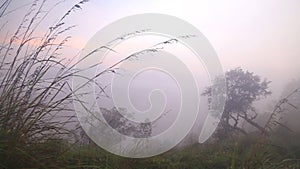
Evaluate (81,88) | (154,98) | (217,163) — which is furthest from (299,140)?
(81,88)

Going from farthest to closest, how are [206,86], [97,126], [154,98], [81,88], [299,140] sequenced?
[299,140] → [206,86] → [154,98] → [97,126] → [81,88]

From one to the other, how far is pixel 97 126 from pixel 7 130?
1408 mm

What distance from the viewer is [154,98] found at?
400cm

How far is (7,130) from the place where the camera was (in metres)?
1.89

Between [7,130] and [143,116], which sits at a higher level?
[143,116]

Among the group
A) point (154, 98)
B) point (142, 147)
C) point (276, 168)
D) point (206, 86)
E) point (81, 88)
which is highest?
point (206, 86)

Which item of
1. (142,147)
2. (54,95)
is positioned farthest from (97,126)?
(54,95)

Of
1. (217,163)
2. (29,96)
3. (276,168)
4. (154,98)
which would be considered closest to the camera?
(29,96)

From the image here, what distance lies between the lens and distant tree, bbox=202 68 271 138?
7.37 meters

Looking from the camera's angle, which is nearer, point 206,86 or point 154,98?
point 154,98

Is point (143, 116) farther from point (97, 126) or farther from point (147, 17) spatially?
point (147, 17)

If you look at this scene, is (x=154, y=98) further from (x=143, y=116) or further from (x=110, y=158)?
(x=110, y=158)

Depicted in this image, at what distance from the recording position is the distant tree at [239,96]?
24.2 ft

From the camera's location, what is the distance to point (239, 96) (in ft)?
28.6
